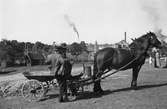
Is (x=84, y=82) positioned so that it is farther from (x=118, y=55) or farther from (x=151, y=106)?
(x=151, y=106)

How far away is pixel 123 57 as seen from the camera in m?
11.1

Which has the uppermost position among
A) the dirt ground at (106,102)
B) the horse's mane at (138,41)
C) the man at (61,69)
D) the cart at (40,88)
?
the horse's mane at (138,41)

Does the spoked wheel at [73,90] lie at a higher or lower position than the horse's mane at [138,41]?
lower

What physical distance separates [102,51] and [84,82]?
1.58 metres

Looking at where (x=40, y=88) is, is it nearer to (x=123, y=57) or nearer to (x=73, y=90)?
(x=73, y=90)

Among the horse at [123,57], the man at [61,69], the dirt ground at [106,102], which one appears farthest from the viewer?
the horse at [123,57]

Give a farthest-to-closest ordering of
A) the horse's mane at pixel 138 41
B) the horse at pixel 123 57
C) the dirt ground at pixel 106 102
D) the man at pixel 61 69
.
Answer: the horse's mane at pixel 138 41, the horse at pixel 123 57, the man at pixel 61 69, the dirt ground at pixel 106 102

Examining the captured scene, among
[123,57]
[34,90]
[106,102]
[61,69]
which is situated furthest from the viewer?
[123,57]

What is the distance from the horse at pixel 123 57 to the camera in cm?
1087

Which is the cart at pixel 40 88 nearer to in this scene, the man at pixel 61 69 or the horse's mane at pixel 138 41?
the man at pixel 61 69

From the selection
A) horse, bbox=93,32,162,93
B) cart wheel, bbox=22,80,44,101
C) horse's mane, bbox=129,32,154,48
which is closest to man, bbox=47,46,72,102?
cart wheel, bbox=22,80,44,101

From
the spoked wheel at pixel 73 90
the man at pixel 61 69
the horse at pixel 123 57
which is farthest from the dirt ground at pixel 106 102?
the horse at pixel 123 57

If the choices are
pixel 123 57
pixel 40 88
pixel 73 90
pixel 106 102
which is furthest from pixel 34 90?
pixel 123 57

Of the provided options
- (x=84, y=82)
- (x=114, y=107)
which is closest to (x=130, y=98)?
(x=114, y=107)
